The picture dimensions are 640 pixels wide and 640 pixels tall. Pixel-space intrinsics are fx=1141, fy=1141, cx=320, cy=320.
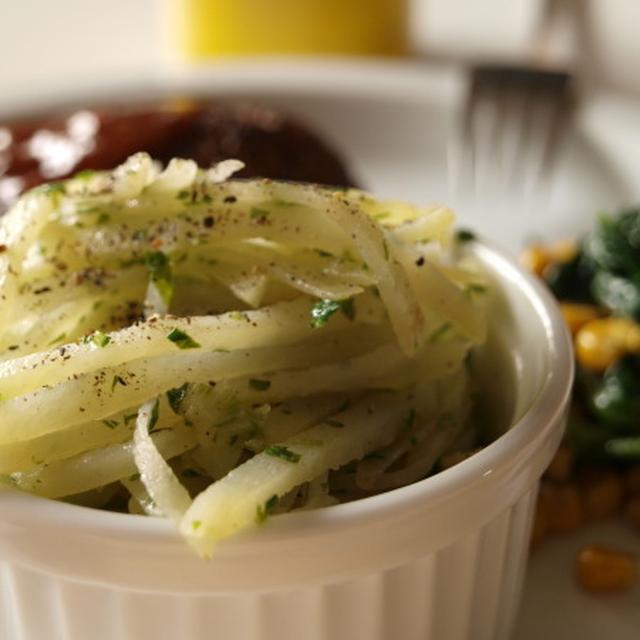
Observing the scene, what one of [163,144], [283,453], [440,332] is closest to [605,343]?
[440,332]

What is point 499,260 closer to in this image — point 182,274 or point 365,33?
point 182,274

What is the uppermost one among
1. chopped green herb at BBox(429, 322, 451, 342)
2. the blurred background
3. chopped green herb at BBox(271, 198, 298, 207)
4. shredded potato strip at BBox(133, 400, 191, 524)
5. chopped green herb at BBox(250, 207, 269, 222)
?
chopped green herb at BBox(271, 198, 298, 207)

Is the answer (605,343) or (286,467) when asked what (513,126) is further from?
(286,467)

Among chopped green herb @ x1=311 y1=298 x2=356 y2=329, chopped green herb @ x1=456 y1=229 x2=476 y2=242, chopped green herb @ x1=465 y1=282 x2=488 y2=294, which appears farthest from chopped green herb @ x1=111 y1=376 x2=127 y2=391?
chopped green herb @ x1=456 y1=229 x2=476 y2=242

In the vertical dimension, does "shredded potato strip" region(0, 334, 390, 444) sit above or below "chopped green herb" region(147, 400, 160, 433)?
above

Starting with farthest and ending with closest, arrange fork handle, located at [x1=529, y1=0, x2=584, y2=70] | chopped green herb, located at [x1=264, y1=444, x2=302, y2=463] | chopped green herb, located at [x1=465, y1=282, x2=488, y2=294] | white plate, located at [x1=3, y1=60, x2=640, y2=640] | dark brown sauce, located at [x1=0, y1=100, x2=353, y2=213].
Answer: fork handle, located at [x1=529, y1=0, x2=584, y2=70], white plate, located at [x1=3, y1=60, x2=640, y2=640], dark brown sauce, located at [x1=0, y1=100, x2=353, y2=213], chopped green herb, located at [x1=465, y1=282, x2=488, y2=294], chopped green herb, located at [x1=264, y1=444, x2=302, y2=463]

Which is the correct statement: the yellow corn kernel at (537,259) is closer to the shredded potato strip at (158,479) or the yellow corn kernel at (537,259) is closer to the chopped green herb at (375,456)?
the chopped green herb at (375,456)

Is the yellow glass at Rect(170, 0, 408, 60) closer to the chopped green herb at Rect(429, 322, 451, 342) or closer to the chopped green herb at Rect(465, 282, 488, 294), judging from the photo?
the chopped green herb at Rect(465, 282, 488, 294)

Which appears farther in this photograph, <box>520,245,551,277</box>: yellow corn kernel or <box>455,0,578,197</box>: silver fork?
<box>455,0,578,197</box>: silver fork
